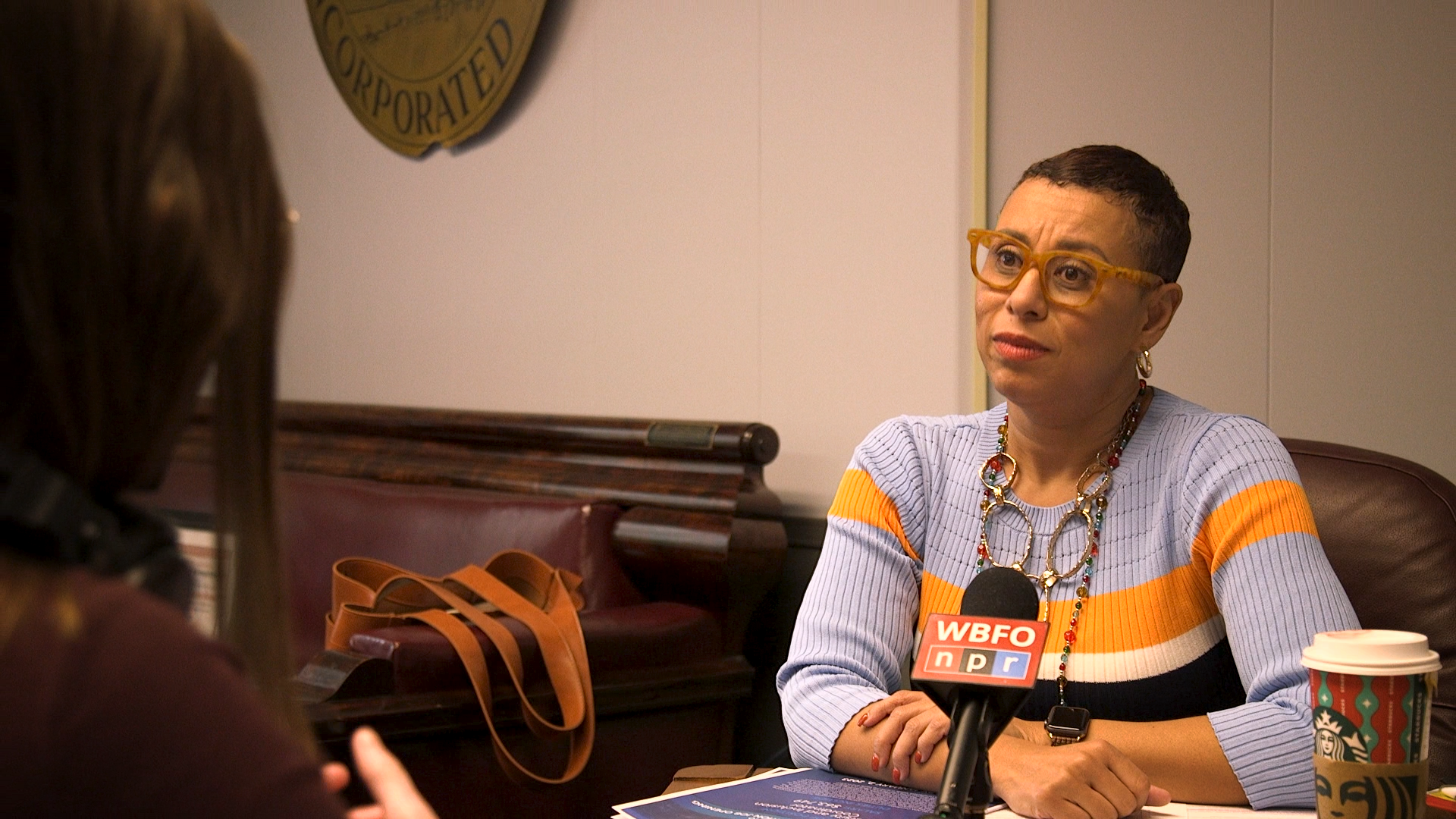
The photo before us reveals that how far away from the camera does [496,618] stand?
204cm

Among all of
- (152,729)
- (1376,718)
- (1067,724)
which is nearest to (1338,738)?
(1376,718)

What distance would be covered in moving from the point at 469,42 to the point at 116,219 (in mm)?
2936

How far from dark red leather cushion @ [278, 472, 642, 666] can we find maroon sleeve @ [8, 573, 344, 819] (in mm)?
1724

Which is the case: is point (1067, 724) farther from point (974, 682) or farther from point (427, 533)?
point (427, 533)

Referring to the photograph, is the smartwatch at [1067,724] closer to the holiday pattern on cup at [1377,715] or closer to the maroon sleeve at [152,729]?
the holiday pattern on cup at [1377,715]

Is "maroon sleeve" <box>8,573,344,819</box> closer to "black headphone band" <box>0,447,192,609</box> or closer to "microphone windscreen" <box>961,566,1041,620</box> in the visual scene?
"black headphone band" <box>0,447,192,609</box>

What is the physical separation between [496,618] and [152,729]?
156cm

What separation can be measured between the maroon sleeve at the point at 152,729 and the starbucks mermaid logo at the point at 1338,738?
0.79m

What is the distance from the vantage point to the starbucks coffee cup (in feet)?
3.24

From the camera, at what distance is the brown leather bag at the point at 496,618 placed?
1926 millimetres

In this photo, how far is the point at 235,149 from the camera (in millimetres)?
613

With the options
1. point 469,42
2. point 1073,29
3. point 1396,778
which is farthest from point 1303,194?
point 469,42

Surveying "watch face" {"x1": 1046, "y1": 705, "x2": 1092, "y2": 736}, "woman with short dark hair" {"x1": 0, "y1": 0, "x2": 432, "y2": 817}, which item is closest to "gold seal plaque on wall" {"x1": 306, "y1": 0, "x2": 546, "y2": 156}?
"watch face" {"x1": 1046, "y1": 705, "x2": 1092, "y2": 736}

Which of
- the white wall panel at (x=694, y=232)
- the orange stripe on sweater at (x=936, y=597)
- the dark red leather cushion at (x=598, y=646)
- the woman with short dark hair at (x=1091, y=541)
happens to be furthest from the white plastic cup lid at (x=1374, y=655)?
the white wall panel at (x=694, y=232)
